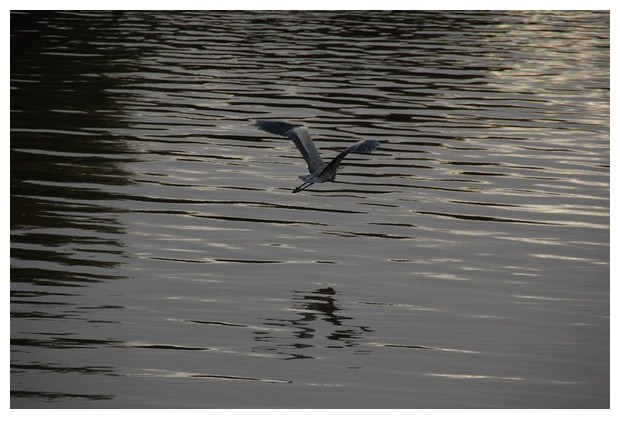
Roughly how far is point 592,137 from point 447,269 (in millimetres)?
8027

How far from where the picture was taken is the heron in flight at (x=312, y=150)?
11.9m

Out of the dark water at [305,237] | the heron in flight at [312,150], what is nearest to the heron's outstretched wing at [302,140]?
the heron in flight at [312,150]

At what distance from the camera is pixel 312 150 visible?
12.6 metres

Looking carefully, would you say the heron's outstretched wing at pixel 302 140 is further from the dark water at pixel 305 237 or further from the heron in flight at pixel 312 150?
the dark water at pixel 305 237

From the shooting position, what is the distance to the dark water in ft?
31.7

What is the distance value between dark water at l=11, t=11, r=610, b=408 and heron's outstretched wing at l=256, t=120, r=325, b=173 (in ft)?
3.34

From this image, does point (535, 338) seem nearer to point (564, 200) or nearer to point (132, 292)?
point (132, 292)

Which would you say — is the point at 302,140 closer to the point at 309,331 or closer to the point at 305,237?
the point at 305,237

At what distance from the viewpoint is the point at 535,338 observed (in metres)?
10.6

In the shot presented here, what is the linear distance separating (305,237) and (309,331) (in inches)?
114

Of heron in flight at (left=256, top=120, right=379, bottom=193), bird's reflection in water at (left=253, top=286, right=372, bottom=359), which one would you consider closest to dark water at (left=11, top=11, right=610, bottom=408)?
bird's reflection in water at (left=253, top=286, right=372, bottom=359)

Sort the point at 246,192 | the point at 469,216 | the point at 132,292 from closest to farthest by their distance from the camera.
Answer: the point at 132,292 < the point at 469,216 < the point at 246,192

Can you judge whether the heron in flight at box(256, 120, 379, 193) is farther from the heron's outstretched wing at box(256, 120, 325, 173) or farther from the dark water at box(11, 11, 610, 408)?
A: the dark water at box(11, 11, 610, 408)
